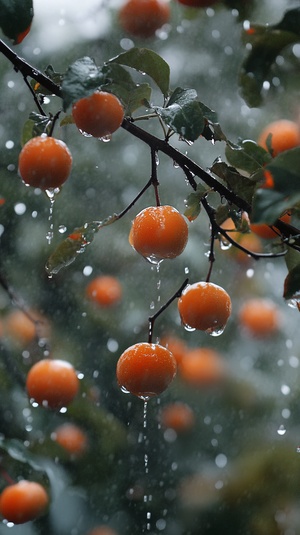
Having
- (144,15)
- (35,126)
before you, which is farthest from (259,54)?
(144,15)

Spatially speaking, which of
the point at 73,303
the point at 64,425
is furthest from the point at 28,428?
the point at 73,303

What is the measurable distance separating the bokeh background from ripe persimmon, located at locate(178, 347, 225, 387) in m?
0.03

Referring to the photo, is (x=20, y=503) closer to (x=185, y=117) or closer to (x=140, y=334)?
(x=140, y=334)

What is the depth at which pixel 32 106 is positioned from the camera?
148 cm

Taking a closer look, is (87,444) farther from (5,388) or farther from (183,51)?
(183,51)

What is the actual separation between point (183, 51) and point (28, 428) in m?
0.90

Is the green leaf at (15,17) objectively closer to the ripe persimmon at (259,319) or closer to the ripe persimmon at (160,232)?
the ripe persimmon at (160,232)

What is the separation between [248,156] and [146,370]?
186mm

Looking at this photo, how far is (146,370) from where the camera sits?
0.54 m

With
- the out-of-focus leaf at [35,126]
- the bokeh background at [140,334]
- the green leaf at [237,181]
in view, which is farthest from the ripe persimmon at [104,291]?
the green leaf at [237,181]

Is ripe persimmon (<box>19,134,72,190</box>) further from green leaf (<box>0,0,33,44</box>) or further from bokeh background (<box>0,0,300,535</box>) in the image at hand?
bokeh background (<box>0,0,300,535</box>)

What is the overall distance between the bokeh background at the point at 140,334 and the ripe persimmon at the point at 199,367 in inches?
1.2

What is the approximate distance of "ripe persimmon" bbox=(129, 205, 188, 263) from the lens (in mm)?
521

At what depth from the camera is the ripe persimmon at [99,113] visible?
47cm
